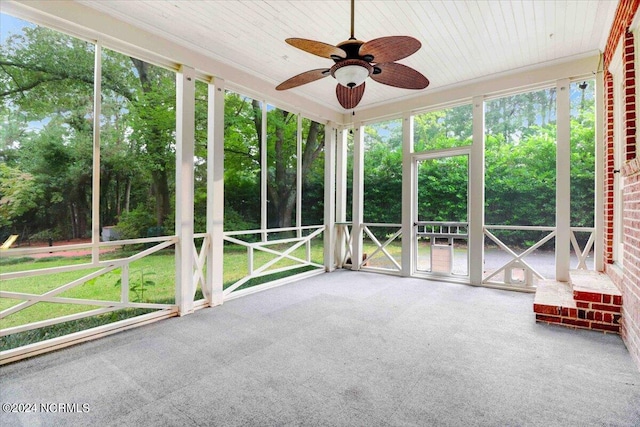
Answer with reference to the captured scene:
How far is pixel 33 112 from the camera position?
129 inches

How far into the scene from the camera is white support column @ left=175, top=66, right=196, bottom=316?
3.60m

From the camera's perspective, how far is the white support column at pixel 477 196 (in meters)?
4.79

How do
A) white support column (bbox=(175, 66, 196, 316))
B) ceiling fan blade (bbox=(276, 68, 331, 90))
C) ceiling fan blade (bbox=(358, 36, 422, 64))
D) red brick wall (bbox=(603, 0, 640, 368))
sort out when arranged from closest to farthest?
ceiling fan blade (bbox=(358, 36, 422, 64)), red brick wall (bbox=(603, 0, 640, 368)), ceiling fan blade (bbox=(276, 68, 331, 90)), white support column (bbox=(175, 66, 196, 316))

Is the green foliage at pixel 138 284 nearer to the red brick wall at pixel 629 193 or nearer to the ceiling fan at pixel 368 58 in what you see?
the ceiling fan at pixel 368 58

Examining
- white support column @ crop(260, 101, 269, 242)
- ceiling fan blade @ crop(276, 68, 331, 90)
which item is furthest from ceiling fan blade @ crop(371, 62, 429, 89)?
white support column @ crop(260, 101, 269, 242)

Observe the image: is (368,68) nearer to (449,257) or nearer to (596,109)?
(596,109)

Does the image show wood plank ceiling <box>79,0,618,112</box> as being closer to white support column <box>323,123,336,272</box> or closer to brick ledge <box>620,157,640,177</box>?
brick ledge <box>620,157,640,177</box>

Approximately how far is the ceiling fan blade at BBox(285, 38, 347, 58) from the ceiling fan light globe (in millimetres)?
96

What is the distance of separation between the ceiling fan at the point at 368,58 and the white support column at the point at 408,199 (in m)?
2.95

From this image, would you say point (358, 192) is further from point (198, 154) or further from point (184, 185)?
A: point (184, 185)

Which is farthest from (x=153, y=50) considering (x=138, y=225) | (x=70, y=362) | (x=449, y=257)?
(x=449, y=257)

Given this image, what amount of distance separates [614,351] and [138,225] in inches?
208

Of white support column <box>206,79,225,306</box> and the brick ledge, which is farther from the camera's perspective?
white support column <box>206,79,225,306</box>

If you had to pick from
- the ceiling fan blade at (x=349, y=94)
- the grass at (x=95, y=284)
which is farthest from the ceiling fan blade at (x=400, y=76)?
the grass at (x=95, y=284)
